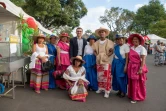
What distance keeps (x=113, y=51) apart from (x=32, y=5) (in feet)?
55.1

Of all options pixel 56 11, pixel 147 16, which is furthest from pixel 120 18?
pixel 56 11

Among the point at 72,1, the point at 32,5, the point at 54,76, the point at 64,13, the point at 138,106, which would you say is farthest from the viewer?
the point at 72,1

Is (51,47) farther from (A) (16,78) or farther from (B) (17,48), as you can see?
(A) (16,78)

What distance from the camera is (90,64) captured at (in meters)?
5.40

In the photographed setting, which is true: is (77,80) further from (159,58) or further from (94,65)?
(159,58)

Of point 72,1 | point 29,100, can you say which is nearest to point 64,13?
Result: point 72,1

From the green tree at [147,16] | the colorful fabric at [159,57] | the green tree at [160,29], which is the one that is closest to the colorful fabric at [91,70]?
the colorful fabric at [159,57]

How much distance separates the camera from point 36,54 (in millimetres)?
5258

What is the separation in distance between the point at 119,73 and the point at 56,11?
16.6m

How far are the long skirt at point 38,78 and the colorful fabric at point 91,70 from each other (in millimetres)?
1154

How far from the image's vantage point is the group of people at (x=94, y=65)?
185 inches

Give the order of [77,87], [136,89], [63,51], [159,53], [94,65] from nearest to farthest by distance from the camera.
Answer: [136,89]
[77,87]
[94,65]
[63,51]
[159,53]

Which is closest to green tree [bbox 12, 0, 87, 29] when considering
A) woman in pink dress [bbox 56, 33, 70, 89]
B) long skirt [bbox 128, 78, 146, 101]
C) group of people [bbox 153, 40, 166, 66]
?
group of people [bbox 153, 40, 166, 66]

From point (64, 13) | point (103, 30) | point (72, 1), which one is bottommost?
point (103, 30)
